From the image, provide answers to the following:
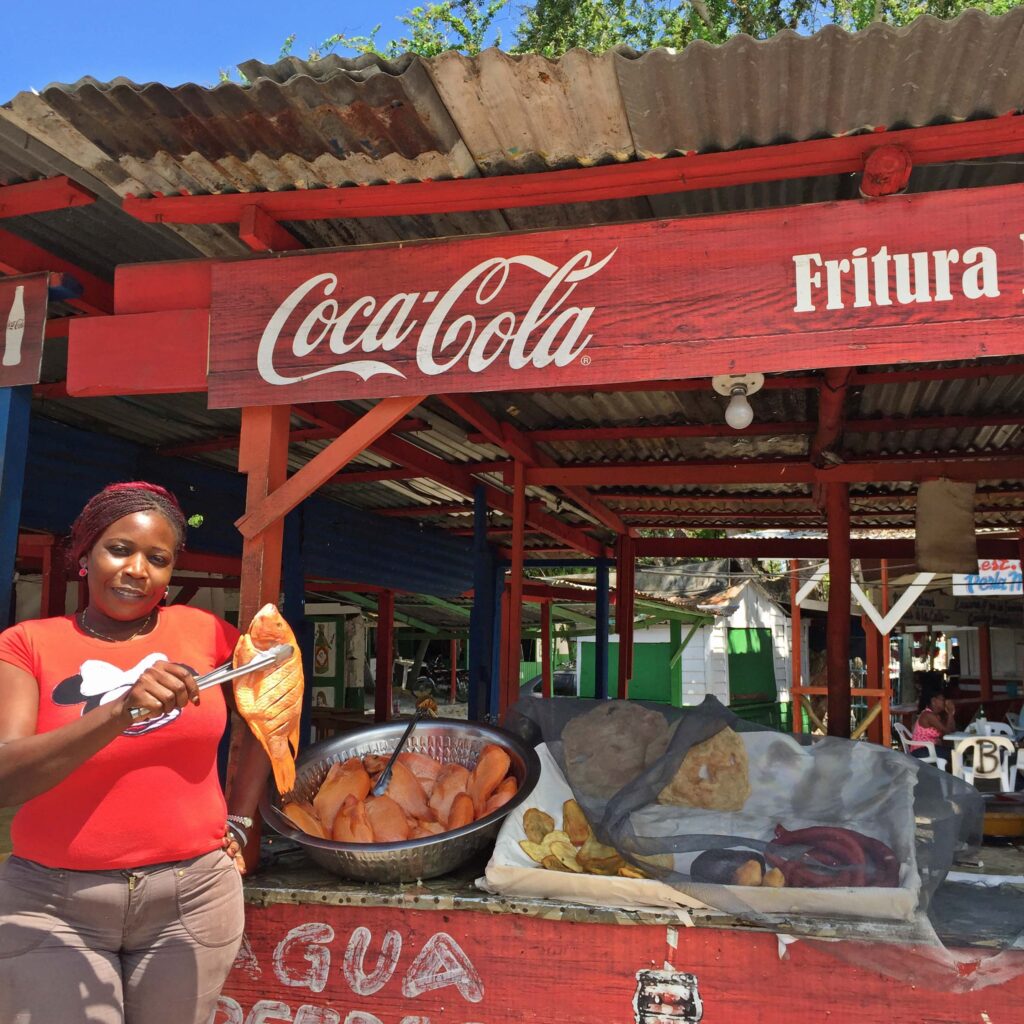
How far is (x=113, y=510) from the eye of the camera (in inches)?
89.3

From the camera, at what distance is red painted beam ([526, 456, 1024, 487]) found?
655 cm

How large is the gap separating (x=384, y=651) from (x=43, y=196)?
10.3 meters

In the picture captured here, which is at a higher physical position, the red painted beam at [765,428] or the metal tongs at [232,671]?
the red painted beam at [765,428]

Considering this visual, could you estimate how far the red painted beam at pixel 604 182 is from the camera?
116 inches

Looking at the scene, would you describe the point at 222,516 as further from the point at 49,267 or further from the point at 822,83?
the point at 822,83

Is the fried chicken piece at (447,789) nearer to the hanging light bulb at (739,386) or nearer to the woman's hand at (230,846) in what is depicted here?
the woman's hand at (230,846)

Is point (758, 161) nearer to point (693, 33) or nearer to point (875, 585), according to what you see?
point (875, 585)

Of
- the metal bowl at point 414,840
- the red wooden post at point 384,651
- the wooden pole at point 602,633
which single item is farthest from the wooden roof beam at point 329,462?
the red wooden post at point 384,651

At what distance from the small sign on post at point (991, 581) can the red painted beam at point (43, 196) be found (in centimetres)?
1109

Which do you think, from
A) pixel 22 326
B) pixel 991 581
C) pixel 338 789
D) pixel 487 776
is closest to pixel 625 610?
pixel 991 581

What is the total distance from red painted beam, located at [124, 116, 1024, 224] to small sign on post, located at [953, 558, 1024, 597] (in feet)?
32.6

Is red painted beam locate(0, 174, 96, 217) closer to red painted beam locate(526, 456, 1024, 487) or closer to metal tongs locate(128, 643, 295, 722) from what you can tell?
metal tongs locate(128, 643, 295, 722)

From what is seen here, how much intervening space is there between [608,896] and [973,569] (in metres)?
4.82

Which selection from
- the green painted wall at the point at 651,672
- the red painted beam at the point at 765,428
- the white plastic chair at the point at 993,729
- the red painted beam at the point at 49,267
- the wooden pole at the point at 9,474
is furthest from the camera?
the green painted wall at the point at 651,672
